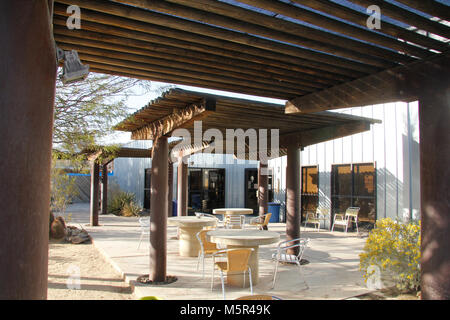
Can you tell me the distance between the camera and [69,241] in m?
9.38

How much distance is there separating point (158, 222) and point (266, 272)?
6.75 feet

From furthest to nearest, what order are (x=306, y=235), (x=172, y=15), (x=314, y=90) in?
(x=306, y=235), (x=314, y=90), (x=172, y=15)

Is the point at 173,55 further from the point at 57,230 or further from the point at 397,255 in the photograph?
the point at 57,230

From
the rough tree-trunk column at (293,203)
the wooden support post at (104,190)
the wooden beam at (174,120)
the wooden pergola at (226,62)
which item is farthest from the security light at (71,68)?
the wooden support post at (104,190)

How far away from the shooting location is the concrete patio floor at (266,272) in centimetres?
488

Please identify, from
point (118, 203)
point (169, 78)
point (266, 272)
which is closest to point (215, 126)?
point (266, 272)

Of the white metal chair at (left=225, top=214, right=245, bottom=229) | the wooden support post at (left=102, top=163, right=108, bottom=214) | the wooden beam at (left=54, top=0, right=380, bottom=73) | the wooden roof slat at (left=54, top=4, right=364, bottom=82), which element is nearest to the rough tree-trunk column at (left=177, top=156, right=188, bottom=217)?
the white metal chair at (left=225, top=214, right=245, bottom=229)

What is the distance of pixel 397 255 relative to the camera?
15.4 ft

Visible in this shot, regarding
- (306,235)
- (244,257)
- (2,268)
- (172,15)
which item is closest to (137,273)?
(244,257)

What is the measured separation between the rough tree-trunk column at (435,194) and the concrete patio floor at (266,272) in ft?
5.26

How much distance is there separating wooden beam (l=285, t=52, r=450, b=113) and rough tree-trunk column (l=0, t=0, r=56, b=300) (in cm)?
328

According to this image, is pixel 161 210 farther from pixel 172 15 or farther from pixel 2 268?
pixel 2 268
